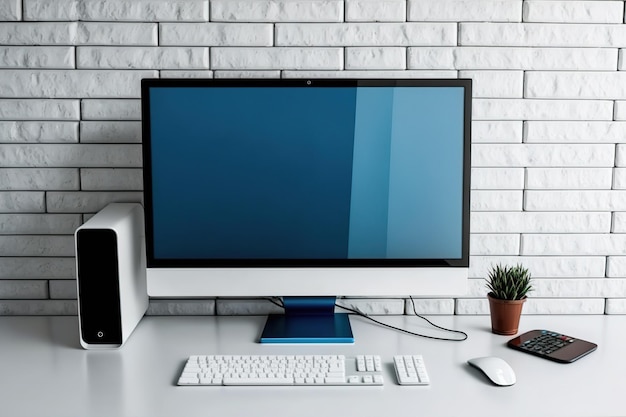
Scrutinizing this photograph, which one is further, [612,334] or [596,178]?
[596,178]

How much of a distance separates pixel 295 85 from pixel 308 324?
60cm

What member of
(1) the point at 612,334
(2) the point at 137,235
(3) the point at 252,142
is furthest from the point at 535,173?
(2) the point at 137,235

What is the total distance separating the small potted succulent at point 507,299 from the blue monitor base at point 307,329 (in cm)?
37

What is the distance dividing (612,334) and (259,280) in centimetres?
91

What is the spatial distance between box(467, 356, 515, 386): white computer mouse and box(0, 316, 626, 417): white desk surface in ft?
0.05

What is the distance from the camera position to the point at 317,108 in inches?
60.9

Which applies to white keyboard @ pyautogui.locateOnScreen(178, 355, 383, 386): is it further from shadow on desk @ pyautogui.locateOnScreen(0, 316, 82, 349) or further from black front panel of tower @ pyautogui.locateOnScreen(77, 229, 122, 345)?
shadow on desk @ pyautogui.locateOnScreen(0, 316, 82, 349)

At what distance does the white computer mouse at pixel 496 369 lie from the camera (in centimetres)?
133

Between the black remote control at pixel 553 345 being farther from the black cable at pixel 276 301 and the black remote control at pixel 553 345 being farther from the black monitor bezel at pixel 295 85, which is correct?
the black cable at pixel 276 301

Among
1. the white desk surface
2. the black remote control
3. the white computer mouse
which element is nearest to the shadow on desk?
the white desk surface

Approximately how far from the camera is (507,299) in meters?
1.61

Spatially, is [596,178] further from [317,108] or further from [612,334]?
[317,108]

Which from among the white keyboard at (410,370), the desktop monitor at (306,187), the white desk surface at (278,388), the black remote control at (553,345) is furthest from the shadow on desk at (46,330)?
the black remote control at (553,345)

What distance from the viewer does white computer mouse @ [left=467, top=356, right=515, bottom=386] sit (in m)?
1.33
